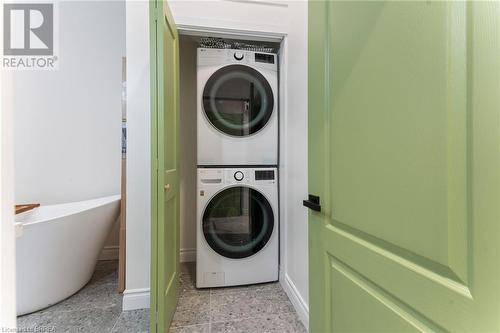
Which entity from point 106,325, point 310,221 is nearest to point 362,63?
point 310,221

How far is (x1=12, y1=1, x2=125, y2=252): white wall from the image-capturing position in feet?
6.71

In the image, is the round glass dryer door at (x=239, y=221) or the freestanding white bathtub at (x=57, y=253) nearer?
the freestanding white bathtub at (x=57, y=253)

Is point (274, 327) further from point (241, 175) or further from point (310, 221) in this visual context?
point (241, 175)

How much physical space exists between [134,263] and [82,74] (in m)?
1.84

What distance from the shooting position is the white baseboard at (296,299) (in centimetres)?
138

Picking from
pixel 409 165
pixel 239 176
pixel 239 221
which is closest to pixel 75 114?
pixel 239 176

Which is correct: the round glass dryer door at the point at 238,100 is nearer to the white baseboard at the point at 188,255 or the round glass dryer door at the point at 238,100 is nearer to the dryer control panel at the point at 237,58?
the dryer control panel at the point at 237,58

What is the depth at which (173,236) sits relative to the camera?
4.91 feet

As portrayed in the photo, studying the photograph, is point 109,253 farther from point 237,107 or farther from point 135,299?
point 237,107

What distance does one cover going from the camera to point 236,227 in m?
1.86

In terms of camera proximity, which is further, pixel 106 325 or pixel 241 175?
pixel 241 175

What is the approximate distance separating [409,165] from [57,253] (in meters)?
1.98

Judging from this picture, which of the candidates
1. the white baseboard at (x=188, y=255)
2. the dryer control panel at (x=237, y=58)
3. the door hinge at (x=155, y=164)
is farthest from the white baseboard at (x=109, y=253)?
the dryer control panel at (x=237, y=58)

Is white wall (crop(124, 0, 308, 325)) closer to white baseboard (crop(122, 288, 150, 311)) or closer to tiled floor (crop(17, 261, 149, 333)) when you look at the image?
white baseboard (crop(122, 288, 150, 311))
